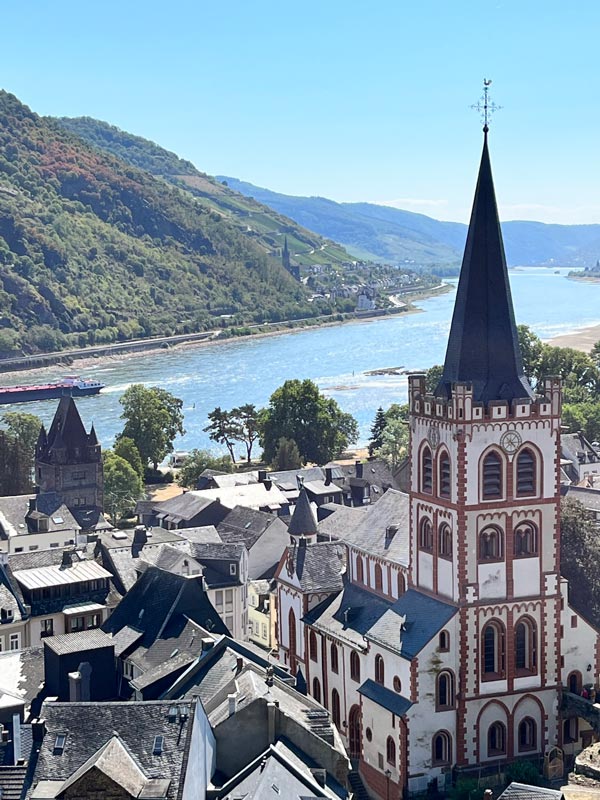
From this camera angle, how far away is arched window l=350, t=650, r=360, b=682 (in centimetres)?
5394

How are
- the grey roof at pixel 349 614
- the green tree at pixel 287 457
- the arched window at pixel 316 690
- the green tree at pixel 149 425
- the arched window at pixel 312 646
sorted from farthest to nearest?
the green tree at pixel 149 425
the green tree at pixel 287 457
the arched window at pixel 312 646
the arched window at pixel 316 690
the grey roof at pixel 349 614

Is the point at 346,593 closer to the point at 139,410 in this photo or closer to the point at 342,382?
the point at 139,410

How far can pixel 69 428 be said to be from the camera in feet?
337

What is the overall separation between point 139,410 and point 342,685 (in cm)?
7585

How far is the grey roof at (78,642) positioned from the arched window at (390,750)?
10.9m

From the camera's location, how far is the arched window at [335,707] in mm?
55688

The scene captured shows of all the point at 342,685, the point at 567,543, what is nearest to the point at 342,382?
the point at 567,543

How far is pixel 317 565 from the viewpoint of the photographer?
61000 millimetres

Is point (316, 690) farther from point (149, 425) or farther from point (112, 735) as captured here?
point (149, 425)

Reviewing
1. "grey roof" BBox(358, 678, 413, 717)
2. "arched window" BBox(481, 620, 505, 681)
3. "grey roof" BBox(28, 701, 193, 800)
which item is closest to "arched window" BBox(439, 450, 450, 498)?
"arched window" BBox(481, 620, 505, 681)

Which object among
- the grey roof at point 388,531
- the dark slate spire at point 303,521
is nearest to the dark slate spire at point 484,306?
the grey roof at point 388,531

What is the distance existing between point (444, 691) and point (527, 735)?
3.85m

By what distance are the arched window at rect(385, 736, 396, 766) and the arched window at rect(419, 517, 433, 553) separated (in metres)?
7.28

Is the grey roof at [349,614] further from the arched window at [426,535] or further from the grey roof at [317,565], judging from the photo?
the arched window at [426,535]
